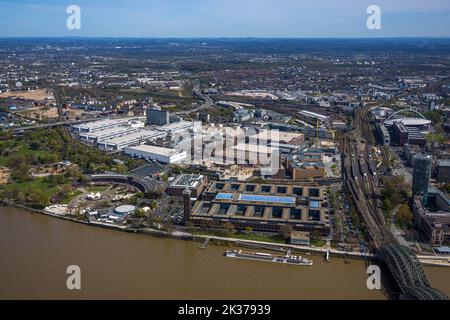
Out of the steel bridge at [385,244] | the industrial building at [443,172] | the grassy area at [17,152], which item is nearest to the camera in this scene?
the steel bridge at [385,244]

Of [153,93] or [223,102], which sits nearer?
[223,102]

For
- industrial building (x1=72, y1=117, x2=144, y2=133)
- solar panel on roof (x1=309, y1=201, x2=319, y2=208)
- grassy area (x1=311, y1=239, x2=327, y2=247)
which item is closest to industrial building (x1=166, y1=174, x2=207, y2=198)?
solar panel on roof (x1=309, y1=201, x2=319, y2=208)

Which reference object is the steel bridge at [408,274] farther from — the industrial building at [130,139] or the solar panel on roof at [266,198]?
the industrial building at [130,139]

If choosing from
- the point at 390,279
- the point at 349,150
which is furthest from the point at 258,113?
the point at 390,279

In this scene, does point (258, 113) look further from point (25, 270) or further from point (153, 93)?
A: point (25, 270)

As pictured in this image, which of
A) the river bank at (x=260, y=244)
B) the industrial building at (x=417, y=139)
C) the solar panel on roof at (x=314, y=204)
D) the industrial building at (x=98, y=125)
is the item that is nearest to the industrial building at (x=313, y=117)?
the industrial building at (x=417, y=139)

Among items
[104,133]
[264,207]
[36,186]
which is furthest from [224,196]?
[104,133]

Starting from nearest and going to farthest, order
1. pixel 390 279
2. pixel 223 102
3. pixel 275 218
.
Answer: pixel 390 279
pixel 275 218
pixel 223 102
